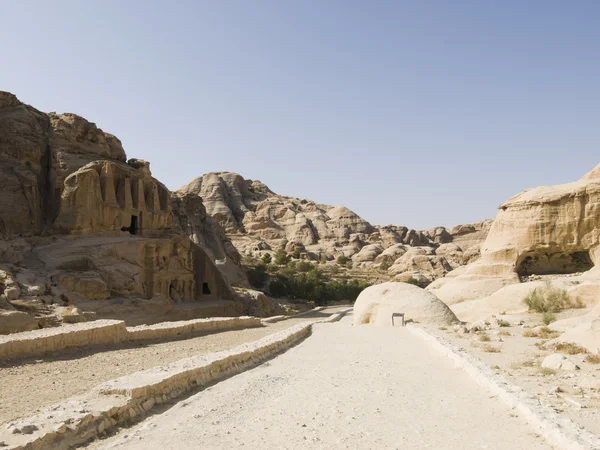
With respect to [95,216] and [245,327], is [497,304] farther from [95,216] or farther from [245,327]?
[95,216]

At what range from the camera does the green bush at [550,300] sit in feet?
78.2

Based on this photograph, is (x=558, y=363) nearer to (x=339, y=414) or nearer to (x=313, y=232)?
(x=339, y=414)

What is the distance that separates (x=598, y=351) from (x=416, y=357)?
4.18 m

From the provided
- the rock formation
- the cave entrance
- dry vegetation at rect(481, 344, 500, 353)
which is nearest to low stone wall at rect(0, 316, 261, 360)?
the rock formation

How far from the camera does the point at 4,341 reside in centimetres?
1170

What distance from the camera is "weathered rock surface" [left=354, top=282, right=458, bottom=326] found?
2291 centimetres

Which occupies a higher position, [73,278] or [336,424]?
[73,278]

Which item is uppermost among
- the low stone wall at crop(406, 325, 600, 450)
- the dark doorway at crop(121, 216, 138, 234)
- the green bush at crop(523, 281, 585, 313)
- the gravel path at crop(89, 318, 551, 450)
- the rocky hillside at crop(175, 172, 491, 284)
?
the rocky hillside at crop(175, 172, 491, 284)

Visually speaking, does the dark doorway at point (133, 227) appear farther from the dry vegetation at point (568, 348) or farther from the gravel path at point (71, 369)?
the dry vegetation at point (568, 348)

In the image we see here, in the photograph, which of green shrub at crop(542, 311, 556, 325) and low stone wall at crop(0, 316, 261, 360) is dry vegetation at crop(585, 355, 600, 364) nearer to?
green shrub at crop(542, 311, 556, 325)

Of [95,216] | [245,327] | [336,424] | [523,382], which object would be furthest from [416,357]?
[95,216]

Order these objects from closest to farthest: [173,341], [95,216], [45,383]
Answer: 1. [45,383]
2. [173,341]
3. [95,216]

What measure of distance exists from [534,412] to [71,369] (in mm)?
9026

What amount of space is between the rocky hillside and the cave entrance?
38.4m
